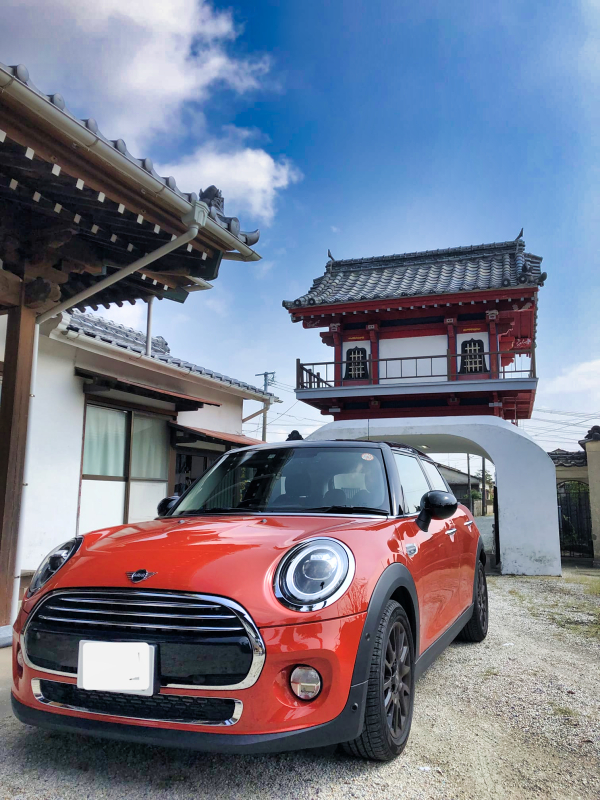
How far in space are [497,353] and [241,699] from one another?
44.2ft

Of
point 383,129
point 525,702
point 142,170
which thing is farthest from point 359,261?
point 525,702

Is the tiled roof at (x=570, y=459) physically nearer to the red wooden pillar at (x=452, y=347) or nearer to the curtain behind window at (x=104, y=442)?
the red wooden pillar at (x=452, y=347)

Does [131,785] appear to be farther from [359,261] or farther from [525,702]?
[359,261]

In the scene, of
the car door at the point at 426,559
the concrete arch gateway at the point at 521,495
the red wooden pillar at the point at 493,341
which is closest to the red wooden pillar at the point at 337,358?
the red wooden pillar at the point at 493,341

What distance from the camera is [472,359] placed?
15.5 meters

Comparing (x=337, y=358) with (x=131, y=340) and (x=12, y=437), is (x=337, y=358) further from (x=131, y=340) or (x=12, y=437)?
(x=12, y=437)

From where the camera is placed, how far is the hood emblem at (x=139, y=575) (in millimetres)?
2112

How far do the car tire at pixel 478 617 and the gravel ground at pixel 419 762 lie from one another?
0.93 metres

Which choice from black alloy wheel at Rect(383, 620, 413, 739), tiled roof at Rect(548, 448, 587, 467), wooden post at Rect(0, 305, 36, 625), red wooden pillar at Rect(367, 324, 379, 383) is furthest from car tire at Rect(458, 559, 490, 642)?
tiled roof at Rect(548, 448, 587, 467)

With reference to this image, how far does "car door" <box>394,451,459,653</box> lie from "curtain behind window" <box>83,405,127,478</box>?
5.04 metres

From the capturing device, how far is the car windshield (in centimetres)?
301

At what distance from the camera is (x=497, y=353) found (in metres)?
14.2

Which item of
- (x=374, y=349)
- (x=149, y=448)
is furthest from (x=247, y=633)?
(x=374, y=349)

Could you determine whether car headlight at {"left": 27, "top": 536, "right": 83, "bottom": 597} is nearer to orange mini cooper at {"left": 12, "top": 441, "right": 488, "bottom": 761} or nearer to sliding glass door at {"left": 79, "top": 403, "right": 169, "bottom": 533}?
orange mini cooper at {"left": 12, "top": 441, "right": 488, "bottom": 761}
